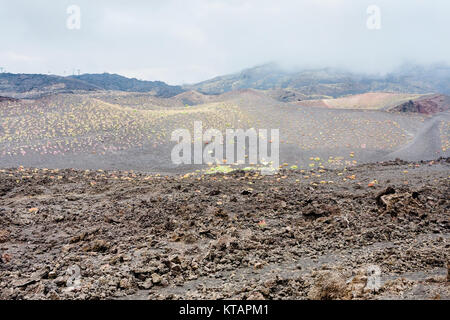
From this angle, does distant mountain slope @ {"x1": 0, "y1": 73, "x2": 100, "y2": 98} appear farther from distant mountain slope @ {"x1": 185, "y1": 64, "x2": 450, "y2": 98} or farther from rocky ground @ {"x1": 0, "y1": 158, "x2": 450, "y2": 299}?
rocky ground @ {"x1": 0, "y1": 158, "x2": 450, "y2": 299}

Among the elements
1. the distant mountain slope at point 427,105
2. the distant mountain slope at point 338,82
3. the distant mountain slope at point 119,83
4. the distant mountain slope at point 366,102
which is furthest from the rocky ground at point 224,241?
the distant mountain slope at point 119,83

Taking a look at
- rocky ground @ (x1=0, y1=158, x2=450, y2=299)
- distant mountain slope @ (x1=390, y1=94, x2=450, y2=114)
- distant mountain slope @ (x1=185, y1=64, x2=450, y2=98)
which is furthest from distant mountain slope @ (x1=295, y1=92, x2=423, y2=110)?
distant mountain slope @ (x1=185, y1=64, x2=450, y2=98)

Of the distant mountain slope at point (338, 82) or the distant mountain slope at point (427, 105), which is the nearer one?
the distant mountain slope at point (427, 105)

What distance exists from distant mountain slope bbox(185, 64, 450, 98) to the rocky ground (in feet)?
258

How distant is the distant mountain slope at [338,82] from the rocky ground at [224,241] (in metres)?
78.5

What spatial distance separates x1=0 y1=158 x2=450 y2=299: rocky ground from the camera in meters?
3.79

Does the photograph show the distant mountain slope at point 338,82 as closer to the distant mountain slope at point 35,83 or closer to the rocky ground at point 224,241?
the distant mountain slope at point 35,83

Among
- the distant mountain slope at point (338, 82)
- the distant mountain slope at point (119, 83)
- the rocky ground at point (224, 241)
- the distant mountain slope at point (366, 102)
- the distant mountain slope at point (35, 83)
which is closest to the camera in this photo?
the rocky ground at point (224, 241)

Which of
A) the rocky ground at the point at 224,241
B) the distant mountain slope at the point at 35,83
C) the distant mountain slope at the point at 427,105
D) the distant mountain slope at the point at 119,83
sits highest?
the distant mountain slope at the point at 119,83

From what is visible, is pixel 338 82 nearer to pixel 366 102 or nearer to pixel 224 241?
pixel 366 102

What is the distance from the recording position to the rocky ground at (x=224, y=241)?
3.79 metres

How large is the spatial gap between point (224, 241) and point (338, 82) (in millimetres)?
110789

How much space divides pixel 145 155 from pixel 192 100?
36.3 m

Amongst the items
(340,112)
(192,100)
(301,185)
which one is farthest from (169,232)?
(192,100)
